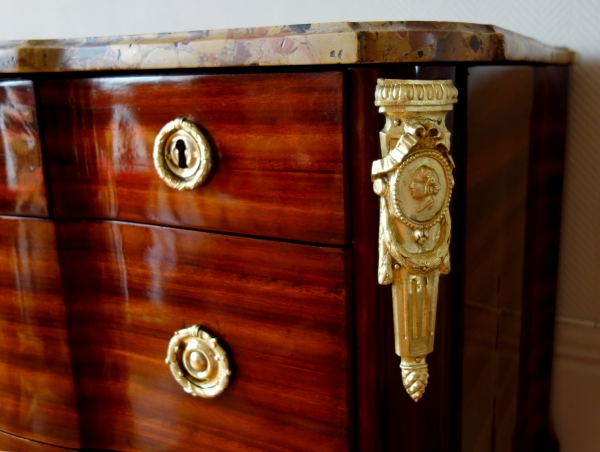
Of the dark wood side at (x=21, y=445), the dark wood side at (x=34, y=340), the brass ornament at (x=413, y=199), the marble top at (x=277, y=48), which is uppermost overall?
the marble top at (x=277, y=48)

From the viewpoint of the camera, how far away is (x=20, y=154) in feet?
1.92

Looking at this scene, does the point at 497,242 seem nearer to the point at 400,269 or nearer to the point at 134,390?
the point at 400,269

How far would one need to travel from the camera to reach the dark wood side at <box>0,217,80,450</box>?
61 cm

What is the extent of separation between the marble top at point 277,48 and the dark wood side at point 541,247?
0.23m

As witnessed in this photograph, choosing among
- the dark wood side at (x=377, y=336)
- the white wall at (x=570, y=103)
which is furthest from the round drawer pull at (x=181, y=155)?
the white wall at (x=570, y=103)

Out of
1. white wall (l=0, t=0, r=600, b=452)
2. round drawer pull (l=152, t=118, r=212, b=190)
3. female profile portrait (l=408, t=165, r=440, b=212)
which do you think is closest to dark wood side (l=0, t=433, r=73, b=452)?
round drawer pull (l=152, t=118, r=212, b=190)

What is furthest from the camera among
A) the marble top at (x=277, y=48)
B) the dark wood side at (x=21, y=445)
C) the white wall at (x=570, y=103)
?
the white wall at (x=570, y=103)

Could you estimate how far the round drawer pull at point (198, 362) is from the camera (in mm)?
550

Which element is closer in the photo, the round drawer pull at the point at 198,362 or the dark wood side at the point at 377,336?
the dark wood side at the point at 377,336

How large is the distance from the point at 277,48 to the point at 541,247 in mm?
531

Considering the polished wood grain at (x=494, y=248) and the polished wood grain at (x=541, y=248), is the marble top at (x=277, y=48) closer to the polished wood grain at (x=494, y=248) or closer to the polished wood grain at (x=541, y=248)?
the polished wood grain at (x=494, y=248)

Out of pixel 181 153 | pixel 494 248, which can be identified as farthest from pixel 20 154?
pixel 494 248

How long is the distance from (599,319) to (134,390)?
664 millimetres

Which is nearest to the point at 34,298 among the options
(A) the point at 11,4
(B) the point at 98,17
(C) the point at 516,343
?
(C) the point at 516,343
